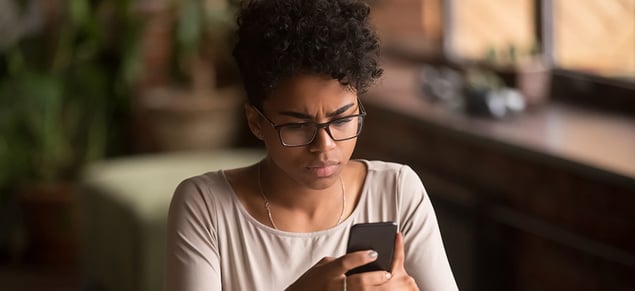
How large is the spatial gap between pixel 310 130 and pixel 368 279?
204 millimetres

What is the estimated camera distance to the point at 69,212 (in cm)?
407

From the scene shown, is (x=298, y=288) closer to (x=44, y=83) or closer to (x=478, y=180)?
(x=478, y=180)

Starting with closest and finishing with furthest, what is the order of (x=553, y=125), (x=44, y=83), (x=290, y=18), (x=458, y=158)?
(x=290, y=18) < (x=553, y=125) < (x=458, y=158) < (x=44, y=83)

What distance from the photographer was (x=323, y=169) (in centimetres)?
127

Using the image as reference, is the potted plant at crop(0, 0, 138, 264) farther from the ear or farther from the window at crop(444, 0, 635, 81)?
the ear

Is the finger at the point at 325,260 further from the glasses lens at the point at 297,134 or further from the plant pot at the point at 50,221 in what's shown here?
the plant pot at the point at 50,221

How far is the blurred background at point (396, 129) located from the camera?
257 centimetres

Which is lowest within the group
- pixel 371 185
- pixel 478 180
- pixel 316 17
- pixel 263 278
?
pixel 478 180

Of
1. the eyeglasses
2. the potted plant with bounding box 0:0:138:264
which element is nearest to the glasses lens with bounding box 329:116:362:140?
the eyeglasses

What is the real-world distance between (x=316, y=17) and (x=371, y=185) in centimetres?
28

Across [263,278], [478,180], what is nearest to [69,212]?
[478,180]

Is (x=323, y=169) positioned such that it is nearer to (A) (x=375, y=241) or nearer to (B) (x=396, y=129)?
(A) (x=375, y=241)

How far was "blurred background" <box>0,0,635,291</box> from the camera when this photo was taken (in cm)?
257

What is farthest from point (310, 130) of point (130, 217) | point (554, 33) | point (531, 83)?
point (554, 33)
